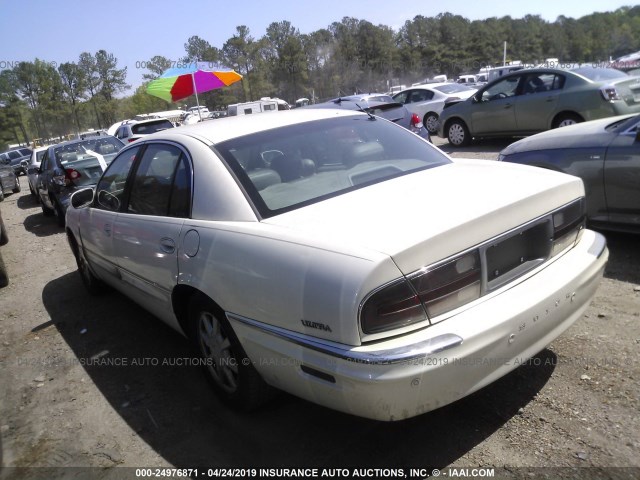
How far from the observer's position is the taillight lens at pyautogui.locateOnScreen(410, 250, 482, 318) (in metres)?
2.11

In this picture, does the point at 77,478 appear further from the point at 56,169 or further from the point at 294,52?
the point at 294,52

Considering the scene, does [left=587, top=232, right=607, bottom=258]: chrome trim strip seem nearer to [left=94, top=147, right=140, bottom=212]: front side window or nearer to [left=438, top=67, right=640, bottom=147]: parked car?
[left=94, top=147, right=140, bottom=212]: front side window

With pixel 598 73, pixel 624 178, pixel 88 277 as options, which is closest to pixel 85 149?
pixel 88 277

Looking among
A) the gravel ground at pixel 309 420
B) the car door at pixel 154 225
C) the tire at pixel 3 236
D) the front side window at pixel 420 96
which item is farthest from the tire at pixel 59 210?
the front side window at pixel 420 96

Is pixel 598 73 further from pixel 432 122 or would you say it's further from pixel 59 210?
pixel 59 210

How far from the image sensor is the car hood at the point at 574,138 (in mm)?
4672

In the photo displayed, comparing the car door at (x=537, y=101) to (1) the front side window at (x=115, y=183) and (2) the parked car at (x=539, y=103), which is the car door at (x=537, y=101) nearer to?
(2) the parked car at (x=539, y=103)

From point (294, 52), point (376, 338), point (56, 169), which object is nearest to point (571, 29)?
point (294, 52)

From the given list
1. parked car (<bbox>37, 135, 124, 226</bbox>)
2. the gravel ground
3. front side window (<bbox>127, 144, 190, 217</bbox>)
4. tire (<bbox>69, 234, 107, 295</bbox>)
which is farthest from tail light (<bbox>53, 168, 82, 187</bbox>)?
front side window (<bbox>127, 144, 190, 217</bbox>)

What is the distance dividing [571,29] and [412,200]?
84460 millimetres

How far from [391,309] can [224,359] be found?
4.19 ft

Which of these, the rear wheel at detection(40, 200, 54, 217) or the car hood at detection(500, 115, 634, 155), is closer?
the car hood at detection(500, 115, 634, 155)

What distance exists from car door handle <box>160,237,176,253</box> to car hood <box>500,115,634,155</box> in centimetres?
381

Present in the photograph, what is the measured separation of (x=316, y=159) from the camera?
312 centimetres
